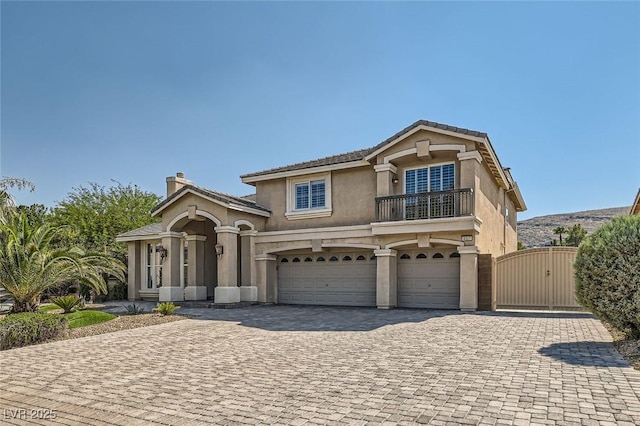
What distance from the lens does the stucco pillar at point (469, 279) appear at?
15930mm

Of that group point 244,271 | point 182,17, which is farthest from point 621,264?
point 244,271

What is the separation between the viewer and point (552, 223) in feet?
245

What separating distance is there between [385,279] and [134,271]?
13836 mm

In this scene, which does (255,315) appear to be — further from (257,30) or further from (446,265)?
(257,30)

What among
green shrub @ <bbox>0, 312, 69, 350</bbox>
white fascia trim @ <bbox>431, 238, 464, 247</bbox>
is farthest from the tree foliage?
white fascia trim @ <bbox>431, 238, 464, 247</bbox>

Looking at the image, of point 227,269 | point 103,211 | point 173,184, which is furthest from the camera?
point 103,211

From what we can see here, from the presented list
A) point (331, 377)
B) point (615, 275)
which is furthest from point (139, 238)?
point (615, 275)

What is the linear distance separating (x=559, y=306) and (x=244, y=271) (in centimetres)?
1242

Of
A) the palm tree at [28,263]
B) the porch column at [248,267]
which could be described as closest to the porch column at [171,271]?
the porch column at [248,267]

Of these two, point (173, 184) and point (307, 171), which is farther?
point (173, 184)

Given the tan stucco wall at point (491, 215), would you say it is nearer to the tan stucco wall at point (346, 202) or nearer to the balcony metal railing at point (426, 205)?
the balcony metal railing at point (426, 205)

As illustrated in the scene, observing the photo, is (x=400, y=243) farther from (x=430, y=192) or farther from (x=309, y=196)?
(x=309, y=196)

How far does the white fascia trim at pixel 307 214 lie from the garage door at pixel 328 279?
5.86 ft

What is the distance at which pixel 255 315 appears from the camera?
15.4 m
